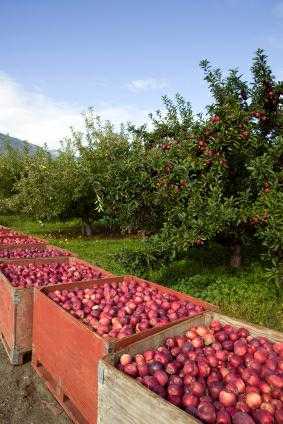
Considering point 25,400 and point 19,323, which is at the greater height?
point 19,323

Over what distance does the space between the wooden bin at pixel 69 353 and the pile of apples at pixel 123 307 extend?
9.5 inches

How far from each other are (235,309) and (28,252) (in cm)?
406

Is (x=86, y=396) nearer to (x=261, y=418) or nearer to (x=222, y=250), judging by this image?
(x=261, y=418)

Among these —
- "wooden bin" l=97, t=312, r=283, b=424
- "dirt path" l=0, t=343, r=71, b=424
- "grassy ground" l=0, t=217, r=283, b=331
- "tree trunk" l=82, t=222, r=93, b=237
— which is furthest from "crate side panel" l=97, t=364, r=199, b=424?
"tree trunk" l=82, t=222, r=93, b=237

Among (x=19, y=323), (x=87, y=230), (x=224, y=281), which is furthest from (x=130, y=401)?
(x=87, y=230)

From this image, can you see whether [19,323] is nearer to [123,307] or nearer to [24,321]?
[24,321]

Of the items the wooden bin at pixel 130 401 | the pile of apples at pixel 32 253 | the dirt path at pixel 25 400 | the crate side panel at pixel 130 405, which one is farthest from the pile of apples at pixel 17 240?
the crate side panel at pixel 130 405

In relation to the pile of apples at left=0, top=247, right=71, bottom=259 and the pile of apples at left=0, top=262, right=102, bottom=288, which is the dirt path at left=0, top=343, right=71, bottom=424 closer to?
the pile of apples at left=0, top=262, right=102, bottom=288

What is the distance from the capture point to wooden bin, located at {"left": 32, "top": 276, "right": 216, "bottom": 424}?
3.56 metres

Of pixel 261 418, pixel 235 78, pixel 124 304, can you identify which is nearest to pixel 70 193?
pixel 235 78

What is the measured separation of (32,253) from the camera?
817cm

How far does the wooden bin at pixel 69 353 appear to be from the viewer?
356 centimetres

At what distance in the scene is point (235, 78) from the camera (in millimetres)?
8359

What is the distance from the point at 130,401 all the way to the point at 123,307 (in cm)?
198
